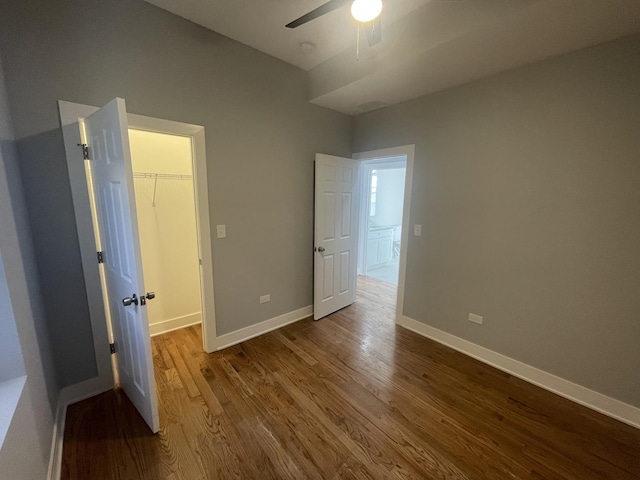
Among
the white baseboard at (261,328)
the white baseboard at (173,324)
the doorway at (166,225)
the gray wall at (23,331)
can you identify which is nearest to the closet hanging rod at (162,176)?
the doorway at (166,225)

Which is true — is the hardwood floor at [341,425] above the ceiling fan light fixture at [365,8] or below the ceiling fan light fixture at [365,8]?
below

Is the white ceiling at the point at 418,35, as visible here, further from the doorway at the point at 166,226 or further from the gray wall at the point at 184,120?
the doorway at the point at 166,226

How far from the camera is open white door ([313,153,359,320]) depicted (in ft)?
9.89

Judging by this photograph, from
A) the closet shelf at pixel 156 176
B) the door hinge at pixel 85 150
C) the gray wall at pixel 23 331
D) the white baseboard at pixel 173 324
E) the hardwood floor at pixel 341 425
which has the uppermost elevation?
the door hinge at pixel 85 150

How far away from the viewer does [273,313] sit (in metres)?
2.97

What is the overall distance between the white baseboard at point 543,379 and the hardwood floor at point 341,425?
0.07 m

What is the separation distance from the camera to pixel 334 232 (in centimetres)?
323

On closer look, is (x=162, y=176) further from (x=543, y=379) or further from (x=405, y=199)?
(x=543, y=379)

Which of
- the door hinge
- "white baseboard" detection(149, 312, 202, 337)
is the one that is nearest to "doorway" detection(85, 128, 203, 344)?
"white baseboard" detection(149, 312, 202, 337)

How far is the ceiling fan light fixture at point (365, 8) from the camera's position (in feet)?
4.13

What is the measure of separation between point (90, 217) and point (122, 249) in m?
0.53

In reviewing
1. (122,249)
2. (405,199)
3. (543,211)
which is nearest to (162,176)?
(122,249)

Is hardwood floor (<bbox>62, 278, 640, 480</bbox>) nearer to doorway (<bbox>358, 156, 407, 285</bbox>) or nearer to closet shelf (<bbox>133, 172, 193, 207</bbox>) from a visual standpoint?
closet shelf (<bbox>133, 172, 193, 207</bbox>)

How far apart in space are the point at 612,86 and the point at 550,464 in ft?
7.99
